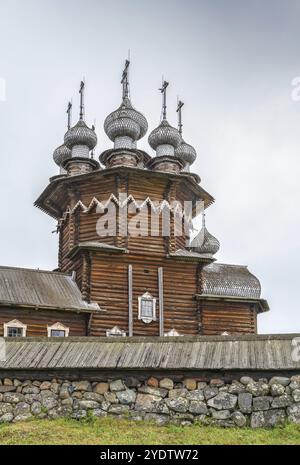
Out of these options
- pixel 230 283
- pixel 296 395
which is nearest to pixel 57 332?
pixel 230 283

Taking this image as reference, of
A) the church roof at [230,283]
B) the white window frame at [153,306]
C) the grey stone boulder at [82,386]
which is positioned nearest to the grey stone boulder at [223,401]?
the grey stone boulder at [82,386]

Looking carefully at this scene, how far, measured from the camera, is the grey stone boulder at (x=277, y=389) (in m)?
10.8

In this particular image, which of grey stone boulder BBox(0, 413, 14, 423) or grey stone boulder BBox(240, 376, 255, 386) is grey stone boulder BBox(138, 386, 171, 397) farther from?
grey stone boulder BBox(0, 413, 14, 423)

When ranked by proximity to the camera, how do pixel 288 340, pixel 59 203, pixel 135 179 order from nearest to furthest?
pixel 288 340
pixel 135 179
pixel 59 203

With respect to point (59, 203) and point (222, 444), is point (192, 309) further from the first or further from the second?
point (222, 444)

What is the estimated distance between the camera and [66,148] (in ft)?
94.4

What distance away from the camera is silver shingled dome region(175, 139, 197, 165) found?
29500 mm

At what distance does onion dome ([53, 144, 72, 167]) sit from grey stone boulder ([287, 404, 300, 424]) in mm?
19640

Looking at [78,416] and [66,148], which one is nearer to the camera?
[78,416]

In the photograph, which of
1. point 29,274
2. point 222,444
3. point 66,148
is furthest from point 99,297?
point 222,444

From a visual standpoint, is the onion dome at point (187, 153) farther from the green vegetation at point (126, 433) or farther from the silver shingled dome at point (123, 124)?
the green vegetation at point (126, 433)

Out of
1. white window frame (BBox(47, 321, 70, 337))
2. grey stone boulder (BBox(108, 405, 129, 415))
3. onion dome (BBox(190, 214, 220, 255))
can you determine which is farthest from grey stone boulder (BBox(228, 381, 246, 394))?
onion dome (BBox(190, 214, 220, 255))
